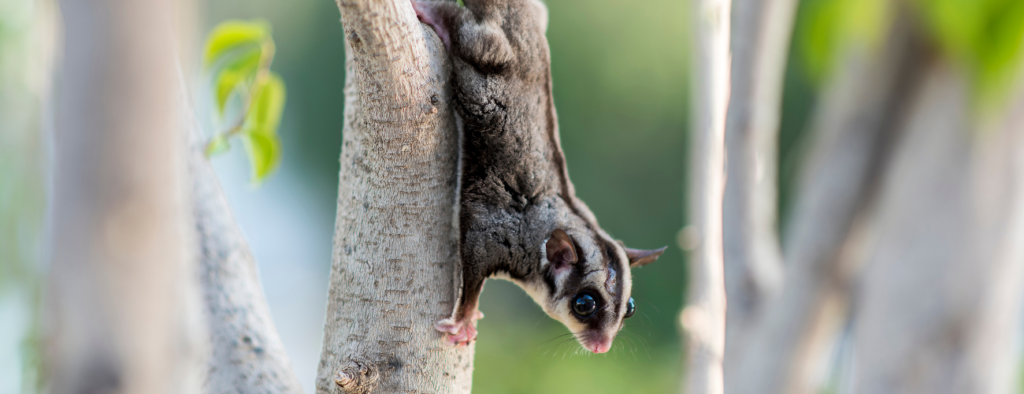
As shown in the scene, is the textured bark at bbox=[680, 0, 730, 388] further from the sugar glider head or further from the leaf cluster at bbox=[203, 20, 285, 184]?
the leaf cluster at bbox=[203, 20, 285, 184]

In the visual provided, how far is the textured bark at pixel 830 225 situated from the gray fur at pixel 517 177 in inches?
76.5

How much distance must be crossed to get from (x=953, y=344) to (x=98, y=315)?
3355 millimetres

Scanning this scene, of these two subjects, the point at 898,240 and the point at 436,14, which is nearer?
the point at 436,14

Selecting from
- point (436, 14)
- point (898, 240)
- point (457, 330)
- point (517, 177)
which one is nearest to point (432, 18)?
point (436, 14)

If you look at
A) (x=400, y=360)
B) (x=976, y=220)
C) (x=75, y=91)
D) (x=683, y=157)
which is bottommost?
(x=683, y=157)

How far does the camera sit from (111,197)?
772 mm

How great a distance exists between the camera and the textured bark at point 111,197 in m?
0.76

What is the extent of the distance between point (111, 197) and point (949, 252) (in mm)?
3358

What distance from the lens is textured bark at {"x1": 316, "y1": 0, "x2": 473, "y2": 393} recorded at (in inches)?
46.6

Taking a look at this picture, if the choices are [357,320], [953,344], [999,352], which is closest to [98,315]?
[357,320]

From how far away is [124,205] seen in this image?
78 centimetres

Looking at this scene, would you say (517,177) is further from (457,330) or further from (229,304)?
(229,304)

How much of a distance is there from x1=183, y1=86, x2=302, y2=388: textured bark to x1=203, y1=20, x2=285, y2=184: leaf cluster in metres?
0.23

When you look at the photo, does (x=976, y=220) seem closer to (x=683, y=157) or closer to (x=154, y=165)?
(x=154, y=165)
